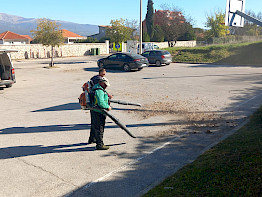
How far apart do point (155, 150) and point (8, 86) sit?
10.9 m

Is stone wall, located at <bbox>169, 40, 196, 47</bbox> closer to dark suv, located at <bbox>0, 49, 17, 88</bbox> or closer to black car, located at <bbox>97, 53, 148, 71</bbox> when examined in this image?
black car, located at <bbox>97, 53, 148, 71</bbox>

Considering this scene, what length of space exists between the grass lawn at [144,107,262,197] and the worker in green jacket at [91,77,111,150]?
6.57ft

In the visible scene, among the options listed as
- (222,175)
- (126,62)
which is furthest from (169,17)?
(222,175)

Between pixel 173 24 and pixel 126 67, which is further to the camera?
pixel 173 24

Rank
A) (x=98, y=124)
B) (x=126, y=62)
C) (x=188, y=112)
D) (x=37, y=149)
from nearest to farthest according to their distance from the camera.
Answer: (x=98, y=124) < (x=37, y=149) < (x=188, y=112) < (x=126, y=62)

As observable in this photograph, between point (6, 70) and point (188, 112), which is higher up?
point (6, 70)

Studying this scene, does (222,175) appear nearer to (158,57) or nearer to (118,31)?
(158,57)

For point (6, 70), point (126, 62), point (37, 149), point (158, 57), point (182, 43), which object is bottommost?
point (37, 149)

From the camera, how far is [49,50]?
37500mm

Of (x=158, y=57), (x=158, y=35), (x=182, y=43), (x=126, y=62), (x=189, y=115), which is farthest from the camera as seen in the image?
(x=182, y=43)

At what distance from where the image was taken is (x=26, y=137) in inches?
282

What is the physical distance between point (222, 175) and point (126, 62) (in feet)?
57.8

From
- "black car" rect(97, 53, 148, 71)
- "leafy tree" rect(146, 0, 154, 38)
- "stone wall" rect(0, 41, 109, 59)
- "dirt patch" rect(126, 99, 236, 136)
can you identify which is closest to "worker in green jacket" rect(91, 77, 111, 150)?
"dirt patch" rect(126, 99, 236, 136)

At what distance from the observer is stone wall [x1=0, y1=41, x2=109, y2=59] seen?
113 feet
